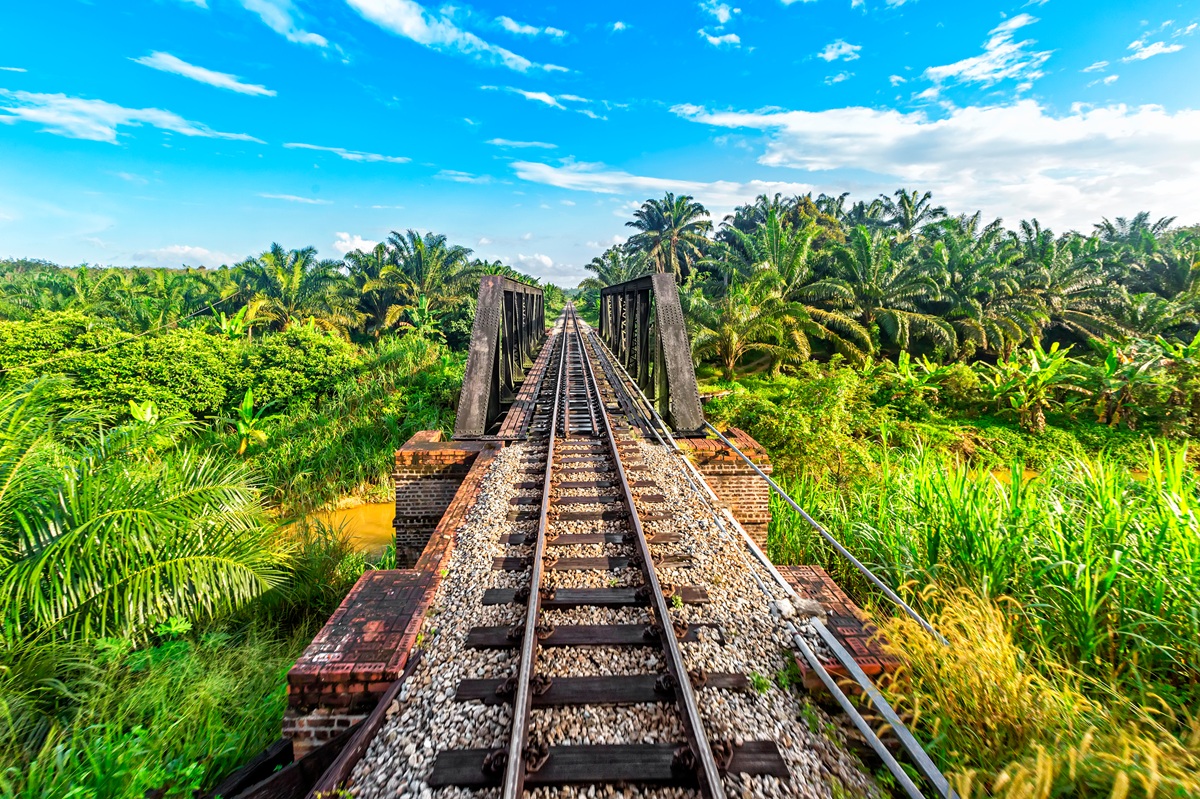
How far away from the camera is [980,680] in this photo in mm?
2539

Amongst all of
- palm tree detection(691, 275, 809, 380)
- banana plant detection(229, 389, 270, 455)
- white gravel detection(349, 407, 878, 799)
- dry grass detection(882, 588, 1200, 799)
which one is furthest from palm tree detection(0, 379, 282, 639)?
palm tree detection(691, 275, 809, 380)

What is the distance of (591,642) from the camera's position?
3283 millimetres

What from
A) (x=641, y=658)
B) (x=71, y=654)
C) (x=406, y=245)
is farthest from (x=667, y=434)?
(x=406, y=245)

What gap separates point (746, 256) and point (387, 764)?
25.0 m

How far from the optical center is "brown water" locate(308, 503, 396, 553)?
1071 centimetres

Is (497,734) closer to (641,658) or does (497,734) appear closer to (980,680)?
(641,658)

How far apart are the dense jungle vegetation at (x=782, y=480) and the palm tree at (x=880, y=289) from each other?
12 centimetres

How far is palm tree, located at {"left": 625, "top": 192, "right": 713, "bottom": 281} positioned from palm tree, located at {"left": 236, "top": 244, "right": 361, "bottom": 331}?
22.4 meters

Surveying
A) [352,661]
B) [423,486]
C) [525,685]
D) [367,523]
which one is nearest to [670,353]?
[423,486]

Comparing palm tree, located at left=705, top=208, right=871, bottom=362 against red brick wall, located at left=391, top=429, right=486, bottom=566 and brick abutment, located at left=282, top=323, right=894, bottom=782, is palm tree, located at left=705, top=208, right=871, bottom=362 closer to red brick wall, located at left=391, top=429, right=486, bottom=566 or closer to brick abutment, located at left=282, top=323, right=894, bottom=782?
brick abutment, located at left=282, top=323, right=894, bottom=782

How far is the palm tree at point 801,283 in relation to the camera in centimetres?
1843

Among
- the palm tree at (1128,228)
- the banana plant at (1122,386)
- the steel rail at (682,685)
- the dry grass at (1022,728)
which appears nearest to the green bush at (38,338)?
the steel rail at (682,685)

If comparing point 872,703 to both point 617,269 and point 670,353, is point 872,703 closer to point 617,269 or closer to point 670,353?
point 670,353

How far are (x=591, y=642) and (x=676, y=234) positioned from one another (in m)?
40.0
